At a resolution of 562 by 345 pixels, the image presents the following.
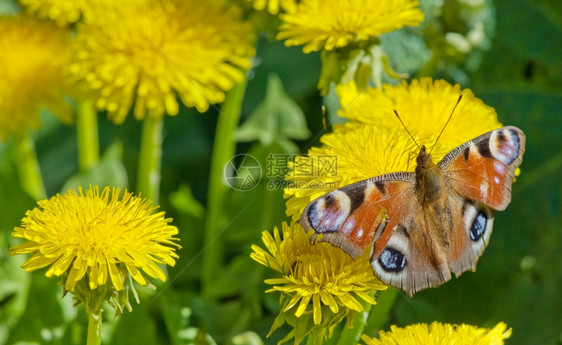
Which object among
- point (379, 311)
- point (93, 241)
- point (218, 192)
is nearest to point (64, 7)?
point (218, 192)

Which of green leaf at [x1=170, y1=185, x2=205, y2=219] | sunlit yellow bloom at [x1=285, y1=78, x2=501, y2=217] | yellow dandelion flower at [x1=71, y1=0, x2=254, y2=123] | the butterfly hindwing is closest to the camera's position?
the butterfly hindwing

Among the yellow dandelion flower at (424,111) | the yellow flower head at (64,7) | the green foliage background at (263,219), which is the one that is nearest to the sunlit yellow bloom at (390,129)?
the yellow dandelion flower at (424,111)

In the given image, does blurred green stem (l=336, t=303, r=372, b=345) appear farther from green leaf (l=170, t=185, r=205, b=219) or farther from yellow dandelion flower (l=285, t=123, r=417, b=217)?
green leaf (l=170, t=185, r=205, b=219)

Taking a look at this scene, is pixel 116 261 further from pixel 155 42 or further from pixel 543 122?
pixel 543 122

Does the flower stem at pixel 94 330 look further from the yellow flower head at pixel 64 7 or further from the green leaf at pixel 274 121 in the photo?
the green leaf at pixel 274 121

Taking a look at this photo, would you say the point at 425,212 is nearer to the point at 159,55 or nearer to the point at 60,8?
the point at 159,55

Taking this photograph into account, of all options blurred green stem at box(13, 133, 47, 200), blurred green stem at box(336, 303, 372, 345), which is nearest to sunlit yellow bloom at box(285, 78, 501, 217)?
blurred green stem at box(336, 303, 372, 345)
